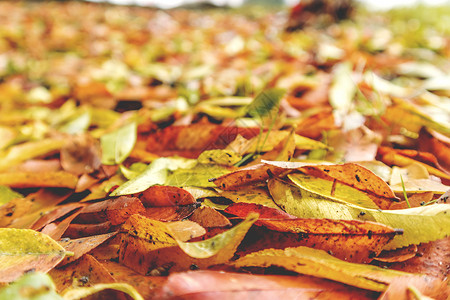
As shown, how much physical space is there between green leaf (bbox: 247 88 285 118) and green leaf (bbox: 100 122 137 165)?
9.5 inches

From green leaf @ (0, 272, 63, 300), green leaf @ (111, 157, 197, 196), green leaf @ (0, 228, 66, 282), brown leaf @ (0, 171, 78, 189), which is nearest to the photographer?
green leaf @ (0, 272, 63, 300)

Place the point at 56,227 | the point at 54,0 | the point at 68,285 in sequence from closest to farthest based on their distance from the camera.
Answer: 1. the point at 68,285
2. the point at 56,227
3. the point at 54,0

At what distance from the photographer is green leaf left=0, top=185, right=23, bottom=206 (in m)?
0.56

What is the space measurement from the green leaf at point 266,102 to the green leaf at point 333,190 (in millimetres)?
145

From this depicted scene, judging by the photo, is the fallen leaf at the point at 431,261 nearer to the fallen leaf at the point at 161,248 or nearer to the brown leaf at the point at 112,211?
the fallen leaf at the point at 161,248

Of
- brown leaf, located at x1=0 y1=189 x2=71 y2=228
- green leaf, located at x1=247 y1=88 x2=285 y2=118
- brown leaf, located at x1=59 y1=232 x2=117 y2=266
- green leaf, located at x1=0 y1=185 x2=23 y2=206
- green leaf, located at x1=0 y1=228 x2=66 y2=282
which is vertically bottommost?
brown leaf, located at x1=0 y1=189 x2=71 y2=228

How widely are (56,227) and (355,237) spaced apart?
407 mm

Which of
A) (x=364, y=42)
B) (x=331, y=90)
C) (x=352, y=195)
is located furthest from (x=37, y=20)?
(x=352, y=195)

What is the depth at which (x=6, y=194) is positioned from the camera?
0.57 meters

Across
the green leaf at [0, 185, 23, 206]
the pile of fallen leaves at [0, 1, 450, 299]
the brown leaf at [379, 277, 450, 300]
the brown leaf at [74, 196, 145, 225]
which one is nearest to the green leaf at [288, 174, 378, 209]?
the pile of fallen leaves at [0, 1, 450, 299]

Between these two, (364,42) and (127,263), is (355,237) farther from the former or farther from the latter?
(364,42)

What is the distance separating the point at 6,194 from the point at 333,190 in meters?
0.54

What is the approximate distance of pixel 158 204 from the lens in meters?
0.47

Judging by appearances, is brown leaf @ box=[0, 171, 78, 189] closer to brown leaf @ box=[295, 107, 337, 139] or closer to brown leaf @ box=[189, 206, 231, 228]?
brown leaf @ box=[189, 206, 231, 228]
